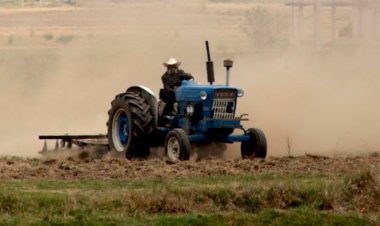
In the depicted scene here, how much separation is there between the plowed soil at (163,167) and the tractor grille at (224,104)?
5.03ft

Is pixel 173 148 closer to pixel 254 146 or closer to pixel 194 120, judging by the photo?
pixel 194 120

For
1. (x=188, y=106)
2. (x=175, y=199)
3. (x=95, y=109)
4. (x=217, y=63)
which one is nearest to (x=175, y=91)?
(x=188, y=106)

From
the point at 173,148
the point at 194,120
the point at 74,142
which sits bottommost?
the point at 173,148

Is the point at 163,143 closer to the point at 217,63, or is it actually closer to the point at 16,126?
the point at 16,126

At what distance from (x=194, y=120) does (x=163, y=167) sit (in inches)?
131

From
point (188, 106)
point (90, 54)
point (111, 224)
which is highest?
point (90, 54)

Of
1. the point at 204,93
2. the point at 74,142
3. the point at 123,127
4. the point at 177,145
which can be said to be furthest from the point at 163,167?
the point at 74,142

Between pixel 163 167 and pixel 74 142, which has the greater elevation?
pixel 74 142

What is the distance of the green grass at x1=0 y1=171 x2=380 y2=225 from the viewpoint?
58.7 feet

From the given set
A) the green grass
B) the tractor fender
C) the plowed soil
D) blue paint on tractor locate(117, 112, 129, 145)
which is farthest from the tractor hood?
the green grass

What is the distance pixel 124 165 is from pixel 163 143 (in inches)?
108

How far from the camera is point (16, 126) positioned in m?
41.7

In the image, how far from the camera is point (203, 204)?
18969mm

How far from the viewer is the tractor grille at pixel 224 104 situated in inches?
1059
